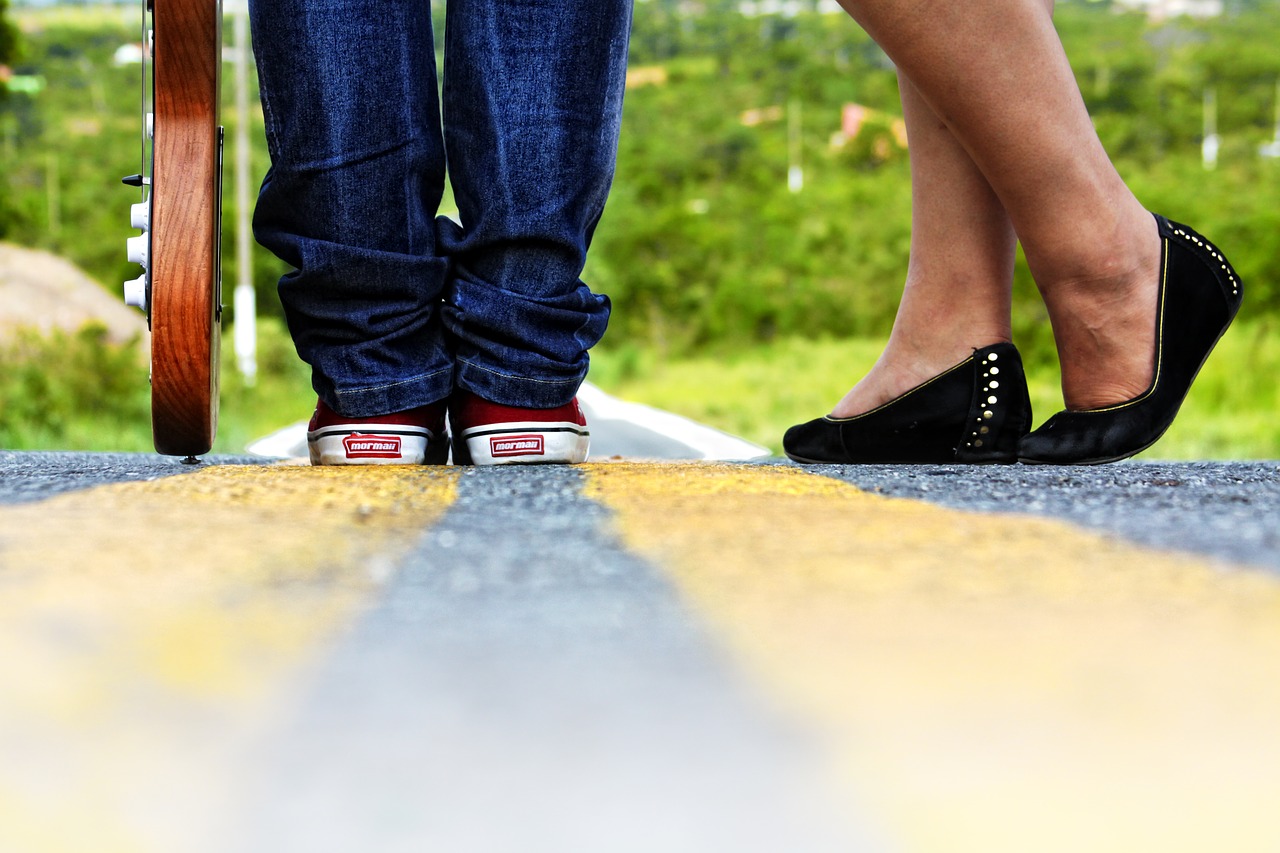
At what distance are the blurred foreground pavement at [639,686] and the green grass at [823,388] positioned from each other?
15.3ft

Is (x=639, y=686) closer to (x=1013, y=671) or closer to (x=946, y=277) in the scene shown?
(x=1013, y=671)

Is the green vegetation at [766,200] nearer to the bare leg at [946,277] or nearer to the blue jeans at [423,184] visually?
the bare leg at [946,277]

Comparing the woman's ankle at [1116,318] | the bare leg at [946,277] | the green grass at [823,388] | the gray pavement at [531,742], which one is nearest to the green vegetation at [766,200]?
the green grass at [823,388]

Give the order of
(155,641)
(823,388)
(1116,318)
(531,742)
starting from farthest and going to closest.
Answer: (823,388)
(1116,318)
(155,641)
(531,742)

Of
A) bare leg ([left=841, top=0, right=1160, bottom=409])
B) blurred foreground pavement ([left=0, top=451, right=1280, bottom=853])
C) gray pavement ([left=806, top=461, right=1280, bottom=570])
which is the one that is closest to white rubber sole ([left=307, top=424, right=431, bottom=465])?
gray pavement ([left=806, top=461, right=1280, bottom=570])

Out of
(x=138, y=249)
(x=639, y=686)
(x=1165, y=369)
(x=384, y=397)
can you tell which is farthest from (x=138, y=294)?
(x=1165, y=369)

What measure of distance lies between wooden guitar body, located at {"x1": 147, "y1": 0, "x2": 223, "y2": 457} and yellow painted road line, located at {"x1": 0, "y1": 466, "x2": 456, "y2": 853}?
540mm

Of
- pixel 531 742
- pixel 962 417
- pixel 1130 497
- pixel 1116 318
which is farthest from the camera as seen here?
pixel 962 417

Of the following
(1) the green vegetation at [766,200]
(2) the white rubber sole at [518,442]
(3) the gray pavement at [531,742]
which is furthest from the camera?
(1) the green vegetation at [766,200]

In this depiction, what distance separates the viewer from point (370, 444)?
1496 millimetres

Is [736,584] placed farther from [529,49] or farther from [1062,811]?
[529,49]

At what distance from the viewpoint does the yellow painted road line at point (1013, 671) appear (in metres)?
0.37

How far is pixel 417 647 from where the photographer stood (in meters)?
0.52

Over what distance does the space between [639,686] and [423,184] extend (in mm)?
Result: 1208
